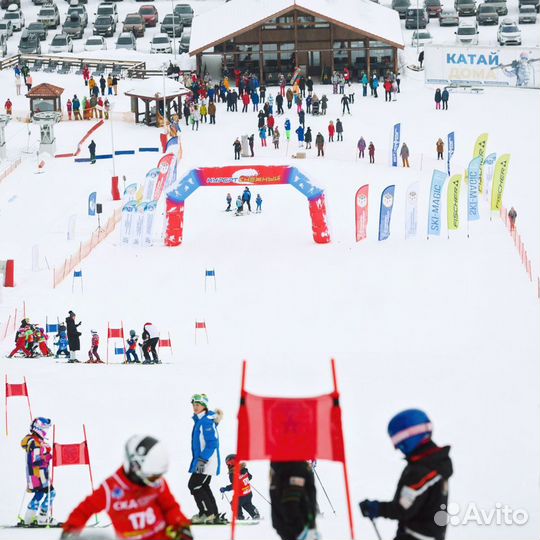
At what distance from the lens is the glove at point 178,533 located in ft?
23.5

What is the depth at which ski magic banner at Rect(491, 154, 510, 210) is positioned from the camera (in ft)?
98.8

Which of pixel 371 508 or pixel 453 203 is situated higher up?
pixel 371 508

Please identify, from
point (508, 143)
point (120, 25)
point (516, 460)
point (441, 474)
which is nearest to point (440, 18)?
point (120, 25)

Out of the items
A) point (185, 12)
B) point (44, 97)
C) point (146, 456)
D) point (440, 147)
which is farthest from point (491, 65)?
point (146, 456)

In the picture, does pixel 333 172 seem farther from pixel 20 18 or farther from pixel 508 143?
pixel 20 18

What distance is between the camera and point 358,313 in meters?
22.9

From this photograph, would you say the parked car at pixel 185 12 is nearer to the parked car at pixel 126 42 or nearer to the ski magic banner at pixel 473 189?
the parked car at pixel 126 42

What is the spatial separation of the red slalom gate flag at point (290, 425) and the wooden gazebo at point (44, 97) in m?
35.0

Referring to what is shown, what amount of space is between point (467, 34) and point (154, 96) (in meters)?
13.7

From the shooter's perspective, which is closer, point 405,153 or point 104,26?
point 405,153

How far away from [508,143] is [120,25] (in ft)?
73.1

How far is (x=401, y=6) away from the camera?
54.7m

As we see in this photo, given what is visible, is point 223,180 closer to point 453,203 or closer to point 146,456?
point 453,203

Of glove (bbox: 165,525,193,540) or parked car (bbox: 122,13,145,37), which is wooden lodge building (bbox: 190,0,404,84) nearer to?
parked car (bbox: 122,13,145,37)
